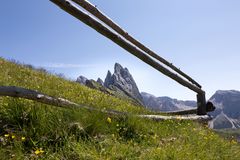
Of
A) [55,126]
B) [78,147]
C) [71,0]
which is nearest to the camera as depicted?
[78,147]

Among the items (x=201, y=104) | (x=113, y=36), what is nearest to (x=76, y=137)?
(x=113, y=36)

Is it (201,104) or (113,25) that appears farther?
(201,104)

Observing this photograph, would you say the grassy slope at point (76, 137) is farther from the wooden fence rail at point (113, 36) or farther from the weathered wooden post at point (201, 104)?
the weathered wooden post at point (201, 104)

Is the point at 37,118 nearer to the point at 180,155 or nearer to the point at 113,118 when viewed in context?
the point at 113,118

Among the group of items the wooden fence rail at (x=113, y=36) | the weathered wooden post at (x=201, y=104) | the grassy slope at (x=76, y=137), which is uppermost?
the wooden fence rail at (x=113, y=36)

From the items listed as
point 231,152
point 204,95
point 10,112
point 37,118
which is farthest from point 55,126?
point 204,95

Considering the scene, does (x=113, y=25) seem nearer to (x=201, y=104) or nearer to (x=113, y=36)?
(x=113, y=36)

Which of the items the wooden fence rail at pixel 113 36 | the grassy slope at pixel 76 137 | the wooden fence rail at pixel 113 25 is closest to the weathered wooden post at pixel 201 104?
the wooden fence rail at pixel 113 36

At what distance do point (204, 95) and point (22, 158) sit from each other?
9.62 m

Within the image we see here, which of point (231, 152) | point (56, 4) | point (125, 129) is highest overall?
point (56, 4)

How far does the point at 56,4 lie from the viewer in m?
6.74

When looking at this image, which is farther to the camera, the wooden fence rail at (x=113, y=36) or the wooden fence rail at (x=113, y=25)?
the wooden fence rail at (x=113, y=25)

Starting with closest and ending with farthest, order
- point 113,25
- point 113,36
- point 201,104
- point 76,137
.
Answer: point 76,137, point 113,36, point 113,25, point 201,104

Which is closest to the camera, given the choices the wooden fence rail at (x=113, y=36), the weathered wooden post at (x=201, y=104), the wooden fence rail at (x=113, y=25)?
the wooden fence rail at (x=113, y=36)
